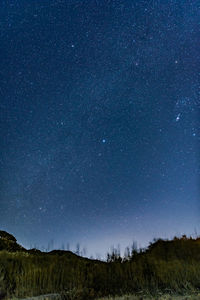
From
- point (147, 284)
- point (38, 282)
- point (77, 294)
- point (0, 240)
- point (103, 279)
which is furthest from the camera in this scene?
point (0, 240)

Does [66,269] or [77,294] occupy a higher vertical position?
[66,269]

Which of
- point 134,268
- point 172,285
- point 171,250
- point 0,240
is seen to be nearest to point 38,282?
point 134,268

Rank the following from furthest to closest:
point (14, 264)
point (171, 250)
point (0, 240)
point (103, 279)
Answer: point (0, 240) < point (171, 250) < point (14, 264) < point (103, 279)

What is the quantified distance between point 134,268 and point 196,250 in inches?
181

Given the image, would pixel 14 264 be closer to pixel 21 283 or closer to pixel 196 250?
pixel 21 283

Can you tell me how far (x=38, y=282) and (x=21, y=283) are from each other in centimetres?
43

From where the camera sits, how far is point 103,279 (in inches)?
285

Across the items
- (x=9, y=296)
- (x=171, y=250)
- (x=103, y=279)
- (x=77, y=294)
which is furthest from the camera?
(x=171, y=250)

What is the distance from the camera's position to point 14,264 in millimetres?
7891

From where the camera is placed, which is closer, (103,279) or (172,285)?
(172,285)

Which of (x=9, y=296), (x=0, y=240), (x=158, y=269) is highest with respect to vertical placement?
(x=0, y=240)

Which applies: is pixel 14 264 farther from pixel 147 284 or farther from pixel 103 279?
pixel 147 284

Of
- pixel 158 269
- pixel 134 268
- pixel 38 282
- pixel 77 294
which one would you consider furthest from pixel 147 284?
pixel 38 282

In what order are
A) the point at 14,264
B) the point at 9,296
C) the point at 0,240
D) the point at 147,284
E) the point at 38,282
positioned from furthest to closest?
the point at 0,240
the point at 14,264
the point at 38,282
the point at 147,284
the point at 9,296
